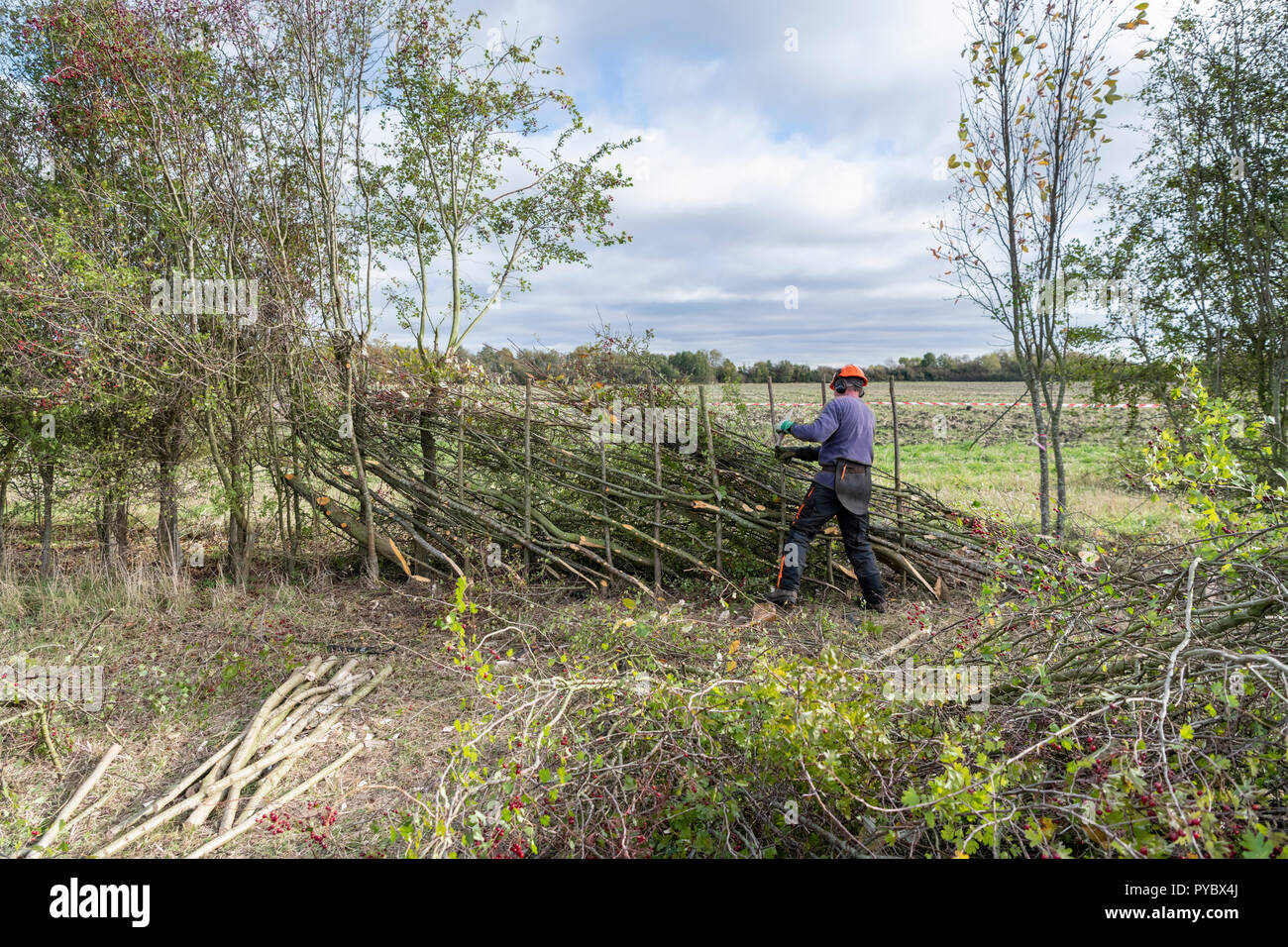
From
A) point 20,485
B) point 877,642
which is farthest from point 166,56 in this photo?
point 877,642

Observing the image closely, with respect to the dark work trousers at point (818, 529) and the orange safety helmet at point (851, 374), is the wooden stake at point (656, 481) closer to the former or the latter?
the dark work trousers at point (818, 529)

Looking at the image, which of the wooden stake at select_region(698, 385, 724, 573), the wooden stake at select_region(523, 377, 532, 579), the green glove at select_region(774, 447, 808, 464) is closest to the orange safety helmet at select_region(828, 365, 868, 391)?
the green glove at select_region(774, 447, 808, 464)

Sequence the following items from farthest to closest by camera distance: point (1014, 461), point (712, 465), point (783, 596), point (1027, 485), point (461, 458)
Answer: point (1014, 461)
point (1027, 485)
point (461, 458)
point (712, 465)
point (783, 596)

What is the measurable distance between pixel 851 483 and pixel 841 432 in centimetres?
42

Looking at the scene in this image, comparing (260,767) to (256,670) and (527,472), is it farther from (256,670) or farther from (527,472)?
(527,472)

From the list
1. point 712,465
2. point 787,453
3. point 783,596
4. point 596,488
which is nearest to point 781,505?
point 787,453

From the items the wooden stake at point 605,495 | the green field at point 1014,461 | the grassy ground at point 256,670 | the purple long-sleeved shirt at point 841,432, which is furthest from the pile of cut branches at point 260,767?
the green field at point 1014,461

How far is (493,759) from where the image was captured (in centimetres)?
336

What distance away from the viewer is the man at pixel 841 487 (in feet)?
17.9

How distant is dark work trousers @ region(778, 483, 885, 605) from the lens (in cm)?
555

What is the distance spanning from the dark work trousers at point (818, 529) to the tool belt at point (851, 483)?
0.06 m

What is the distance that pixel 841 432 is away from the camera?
18.0ft

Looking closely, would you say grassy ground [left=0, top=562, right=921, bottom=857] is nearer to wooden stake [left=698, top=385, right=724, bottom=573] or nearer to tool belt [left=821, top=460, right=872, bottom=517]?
wooden stake [left=698, top=385, right=724, bottom=573]
